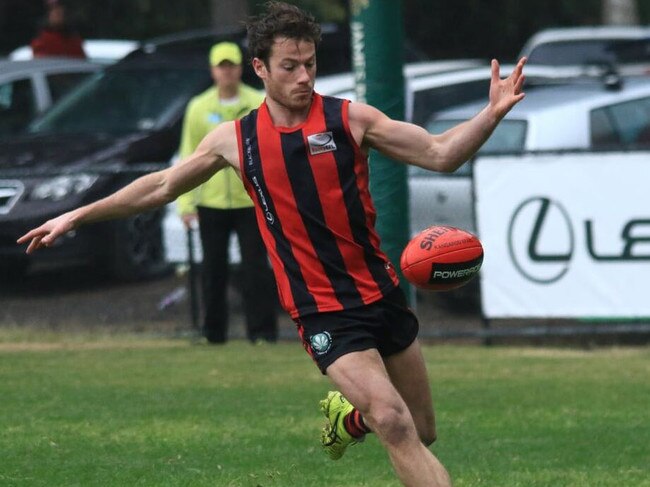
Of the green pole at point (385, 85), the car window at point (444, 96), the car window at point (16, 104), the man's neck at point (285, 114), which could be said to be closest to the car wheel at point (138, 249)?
the green pole at point (385, 85)

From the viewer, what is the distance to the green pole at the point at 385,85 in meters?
11.6

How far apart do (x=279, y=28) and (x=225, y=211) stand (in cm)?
588

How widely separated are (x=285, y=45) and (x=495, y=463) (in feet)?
8.49

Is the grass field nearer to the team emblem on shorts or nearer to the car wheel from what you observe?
the car wheel

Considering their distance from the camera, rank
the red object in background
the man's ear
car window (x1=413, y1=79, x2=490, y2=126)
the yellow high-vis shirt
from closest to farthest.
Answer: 1. the man's ear
2. the yellow high-vis shirt
3. car window (x1=413, y1=79, x2=490, y2=126)
4. the red object in background

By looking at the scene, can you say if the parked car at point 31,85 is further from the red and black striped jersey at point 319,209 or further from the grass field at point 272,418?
the red and black striped jersey at point 319,209

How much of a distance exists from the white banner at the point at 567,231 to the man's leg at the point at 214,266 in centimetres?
196

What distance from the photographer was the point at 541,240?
12.4 meters

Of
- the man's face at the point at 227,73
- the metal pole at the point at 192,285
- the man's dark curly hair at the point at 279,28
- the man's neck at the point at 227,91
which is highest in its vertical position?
the man's dark curly hair at the point at 279,28

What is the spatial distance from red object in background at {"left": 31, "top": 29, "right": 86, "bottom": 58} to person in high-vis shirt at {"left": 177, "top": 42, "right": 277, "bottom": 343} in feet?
24.5

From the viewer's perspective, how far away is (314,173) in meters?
6.39

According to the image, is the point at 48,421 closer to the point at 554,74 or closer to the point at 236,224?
the point at 236,224

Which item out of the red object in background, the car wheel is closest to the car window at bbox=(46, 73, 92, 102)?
the red object in background

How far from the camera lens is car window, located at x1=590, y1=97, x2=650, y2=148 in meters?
13.6
